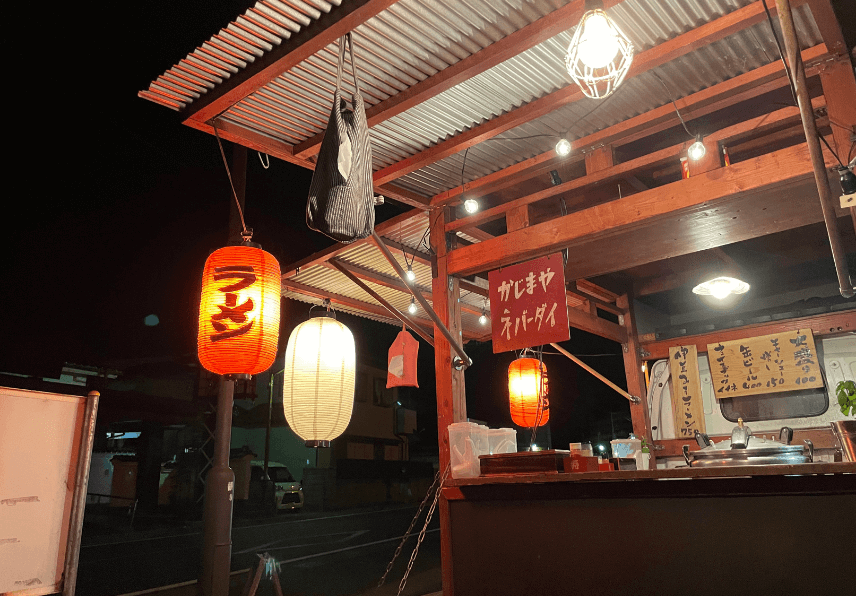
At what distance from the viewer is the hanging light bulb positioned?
5.20m

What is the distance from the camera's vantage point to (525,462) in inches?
174

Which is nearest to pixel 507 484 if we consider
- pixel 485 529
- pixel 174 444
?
pixel 485 529

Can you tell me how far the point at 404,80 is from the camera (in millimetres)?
4867

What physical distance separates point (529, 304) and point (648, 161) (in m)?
2.01

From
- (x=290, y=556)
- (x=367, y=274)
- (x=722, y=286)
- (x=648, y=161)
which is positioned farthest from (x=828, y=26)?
(x=290, y=556)

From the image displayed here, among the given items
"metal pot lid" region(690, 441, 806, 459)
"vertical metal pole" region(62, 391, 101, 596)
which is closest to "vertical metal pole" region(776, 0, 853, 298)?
"metal pot lid" region(690, 441, 806, 459)

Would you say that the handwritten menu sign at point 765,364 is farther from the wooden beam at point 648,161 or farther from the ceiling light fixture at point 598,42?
the ceiling light fixture at point 598,42

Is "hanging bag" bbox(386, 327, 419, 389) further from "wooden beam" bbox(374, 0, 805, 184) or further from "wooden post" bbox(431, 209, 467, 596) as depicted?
"wooden beam" bbox(374, 0, 805, 184)

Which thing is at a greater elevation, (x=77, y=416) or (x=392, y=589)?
(x=77, y=416)

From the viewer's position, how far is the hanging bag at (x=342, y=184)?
146 inches

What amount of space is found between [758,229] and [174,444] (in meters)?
34.6

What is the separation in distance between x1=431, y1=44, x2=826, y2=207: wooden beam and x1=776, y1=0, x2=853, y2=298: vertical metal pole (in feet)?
5.76

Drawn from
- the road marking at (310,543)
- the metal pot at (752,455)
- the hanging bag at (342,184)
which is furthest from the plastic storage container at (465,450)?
the road marking at (310,543)

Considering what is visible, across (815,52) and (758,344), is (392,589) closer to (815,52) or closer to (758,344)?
(758,344)
